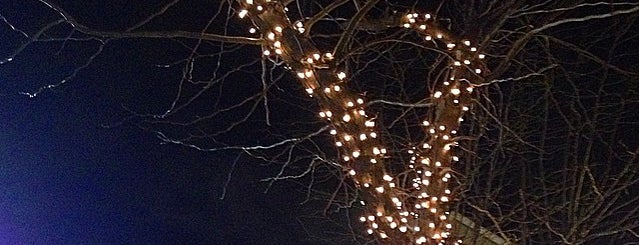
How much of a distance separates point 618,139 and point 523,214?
84 centimetres

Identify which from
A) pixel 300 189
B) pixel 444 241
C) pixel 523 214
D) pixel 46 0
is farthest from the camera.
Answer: pixel 300 189

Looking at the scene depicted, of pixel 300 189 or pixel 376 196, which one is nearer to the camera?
pixel 376 196

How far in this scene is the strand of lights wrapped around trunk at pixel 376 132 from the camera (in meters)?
3.65

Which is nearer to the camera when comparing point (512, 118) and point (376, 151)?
point (376, 151)

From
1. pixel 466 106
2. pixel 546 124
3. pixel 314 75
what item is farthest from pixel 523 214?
pixel 314 75

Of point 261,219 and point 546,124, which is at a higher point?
point 261,219

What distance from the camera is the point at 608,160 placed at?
5590 millimetres

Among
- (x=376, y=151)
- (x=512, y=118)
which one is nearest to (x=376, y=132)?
(x=376, y=151)

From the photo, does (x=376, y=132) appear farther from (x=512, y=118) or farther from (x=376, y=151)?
(x=512, y=118)

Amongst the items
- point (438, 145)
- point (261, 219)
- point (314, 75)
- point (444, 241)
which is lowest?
point (444, 241)

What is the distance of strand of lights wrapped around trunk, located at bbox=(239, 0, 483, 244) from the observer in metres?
3.65

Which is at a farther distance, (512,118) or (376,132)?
(512,118)

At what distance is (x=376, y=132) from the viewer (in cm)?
373

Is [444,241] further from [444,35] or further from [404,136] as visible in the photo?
[404,136]
